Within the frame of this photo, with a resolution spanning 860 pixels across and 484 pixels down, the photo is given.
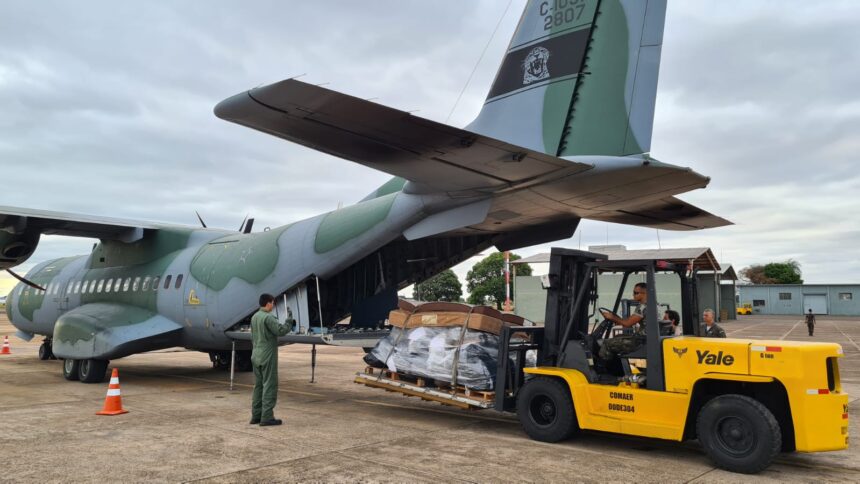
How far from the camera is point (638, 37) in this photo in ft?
27.5

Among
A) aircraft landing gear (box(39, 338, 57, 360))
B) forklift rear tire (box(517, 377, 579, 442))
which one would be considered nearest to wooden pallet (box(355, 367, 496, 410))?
forklift rear tire (box(517, 377, 579, 442))

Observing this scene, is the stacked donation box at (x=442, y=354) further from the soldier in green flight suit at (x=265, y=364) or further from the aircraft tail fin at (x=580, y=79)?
the aircraft tail fin at (x=580, y=79)

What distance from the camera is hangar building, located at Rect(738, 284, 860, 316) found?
74.6 metres

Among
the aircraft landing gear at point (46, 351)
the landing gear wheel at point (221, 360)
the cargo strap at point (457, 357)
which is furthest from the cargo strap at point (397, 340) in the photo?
the aircraft landing gear at point (46, 351)

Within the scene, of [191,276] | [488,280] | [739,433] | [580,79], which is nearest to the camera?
[739,433]

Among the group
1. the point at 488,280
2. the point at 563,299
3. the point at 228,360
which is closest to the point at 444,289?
the point at 488,280

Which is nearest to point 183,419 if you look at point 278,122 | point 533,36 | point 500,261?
point 278,122

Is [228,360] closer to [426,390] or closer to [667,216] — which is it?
[426,390]

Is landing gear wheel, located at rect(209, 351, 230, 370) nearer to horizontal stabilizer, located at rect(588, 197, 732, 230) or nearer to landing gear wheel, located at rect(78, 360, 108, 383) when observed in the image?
landing gear wheel, located at rect(78, 360, 108, 383)

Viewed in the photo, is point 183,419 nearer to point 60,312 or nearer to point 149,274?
point 149,274

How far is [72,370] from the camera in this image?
14.9 meters

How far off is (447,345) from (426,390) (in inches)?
29.2

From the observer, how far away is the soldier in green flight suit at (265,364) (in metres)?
9.05

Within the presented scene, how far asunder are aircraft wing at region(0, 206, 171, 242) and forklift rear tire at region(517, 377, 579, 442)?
38.0 ft
